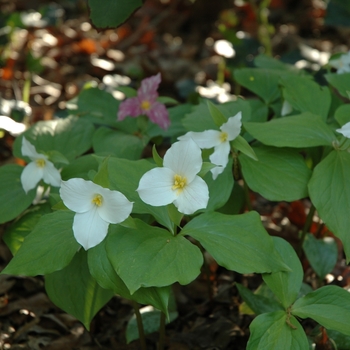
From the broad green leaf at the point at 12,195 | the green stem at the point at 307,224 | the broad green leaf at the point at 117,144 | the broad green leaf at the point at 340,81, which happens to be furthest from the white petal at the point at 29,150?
the broad green leaf at the point at 340,81

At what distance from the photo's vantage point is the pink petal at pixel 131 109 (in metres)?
1.88

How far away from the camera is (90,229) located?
4.12ft

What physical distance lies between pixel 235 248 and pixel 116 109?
105 centimetres

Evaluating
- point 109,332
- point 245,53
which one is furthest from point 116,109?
point 245,53

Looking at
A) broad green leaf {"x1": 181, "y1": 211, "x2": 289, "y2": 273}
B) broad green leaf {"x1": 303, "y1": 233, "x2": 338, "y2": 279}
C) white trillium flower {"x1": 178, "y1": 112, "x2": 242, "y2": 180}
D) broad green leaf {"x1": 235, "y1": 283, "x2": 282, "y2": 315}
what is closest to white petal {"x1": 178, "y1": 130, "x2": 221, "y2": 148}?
white trillium flower {"x1": 178, "y1": 112, "x2": 242, "y2": 180}

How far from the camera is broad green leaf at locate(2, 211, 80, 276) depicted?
1313mm

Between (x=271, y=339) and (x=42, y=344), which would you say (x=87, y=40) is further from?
(x=271, y=339)

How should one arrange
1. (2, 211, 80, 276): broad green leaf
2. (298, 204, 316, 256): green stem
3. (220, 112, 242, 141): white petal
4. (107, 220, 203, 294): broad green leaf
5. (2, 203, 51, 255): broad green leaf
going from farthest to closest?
(298, 204, 316, 256): green stem < (2, 203, 51, 255): broad green leaf < (220, 112, 242, 141): white petal < (2, 211, 80, 276): broad green leaf < (107, 220, 203, 294): broad green leaf

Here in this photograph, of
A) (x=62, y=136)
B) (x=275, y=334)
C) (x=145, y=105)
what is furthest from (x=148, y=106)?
(x=275, y=334)

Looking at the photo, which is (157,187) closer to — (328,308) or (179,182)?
(179,182)

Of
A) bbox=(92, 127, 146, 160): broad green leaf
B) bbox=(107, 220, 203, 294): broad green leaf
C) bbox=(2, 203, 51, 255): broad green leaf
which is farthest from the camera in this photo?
bbox=(92, 127, 146, 160): broad green leaf

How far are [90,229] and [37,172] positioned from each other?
465mm

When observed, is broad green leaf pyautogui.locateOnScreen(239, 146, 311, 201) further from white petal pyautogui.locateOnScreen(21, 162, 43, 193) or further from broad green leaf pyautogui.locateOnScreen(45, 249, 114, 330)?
white petal pyautogui.locateOnScreen(21, 162, 43, 193)

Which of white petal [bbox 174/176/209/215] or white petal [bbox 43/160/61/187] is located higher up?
white petal [bbox 174/176/209/215]
